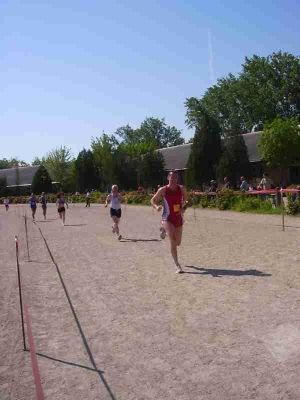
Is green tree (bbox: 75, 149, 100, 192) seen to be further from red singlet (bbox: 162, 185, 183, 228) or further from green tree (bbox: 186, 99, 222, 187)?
red singlet (bbox: 162, 185, 183, 228)

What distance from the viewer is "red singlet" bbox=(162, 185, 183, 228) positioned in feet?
31.5

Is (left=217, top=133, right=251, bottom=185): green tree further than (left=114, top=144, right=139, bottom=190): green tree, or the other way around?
(left=114, top=144, right=139, bottom=190): green tree

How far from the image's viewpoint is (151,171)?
48.0 meters

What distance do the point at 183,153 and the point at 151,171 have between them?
15.8 meters

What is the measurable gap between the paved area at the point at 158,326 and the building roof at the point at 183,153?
40126 millimetres

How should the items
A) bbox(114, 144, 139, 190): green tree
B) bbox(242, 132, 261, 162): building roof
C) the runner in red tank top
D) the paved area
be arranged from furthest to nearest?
bbox(114, 144, 139, 190): green tree < bbox(242, 132, 261, 162): building roof < the runner in red tank top < the paved area

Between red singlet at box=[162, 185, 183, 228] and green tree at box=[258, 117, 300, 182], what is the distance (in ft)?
109

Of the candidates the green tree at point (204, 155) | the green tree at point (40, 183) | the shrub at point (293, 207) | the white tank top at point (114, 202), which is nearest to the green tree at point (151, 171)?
the green tree at point (204, 155)

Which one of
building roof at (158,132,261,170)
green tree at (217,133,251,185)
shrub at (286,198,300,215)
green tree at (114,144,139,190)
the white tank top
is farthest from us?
green tree at (114,144,139,190)

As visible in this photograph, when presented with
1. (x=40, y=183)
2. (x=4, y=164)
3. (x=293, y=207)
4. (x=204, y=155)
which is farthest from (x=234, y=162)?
(x=4, y=164)

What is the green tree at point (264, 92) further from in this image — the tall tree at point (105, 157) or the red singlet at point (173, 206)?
the red singlet at point (173, 206)

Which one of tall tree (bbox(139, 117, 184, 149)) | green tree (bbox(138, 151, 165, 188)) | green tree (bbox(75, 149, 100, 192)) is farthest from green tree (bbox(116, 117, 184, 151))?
green tree (bbox(138, 151, 165, 188))

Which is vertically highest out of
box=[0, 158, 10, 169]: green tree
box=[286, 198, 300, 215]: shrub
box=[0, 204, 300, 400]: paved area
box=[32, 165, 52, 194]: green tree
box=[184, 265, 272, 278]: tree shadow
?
box=[0, 158, 10, 169]: green tree

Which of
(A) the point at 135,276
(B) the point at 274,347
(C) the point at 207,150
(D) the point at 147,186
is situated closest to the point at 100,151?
(D) the point at 147,186
